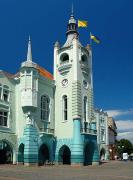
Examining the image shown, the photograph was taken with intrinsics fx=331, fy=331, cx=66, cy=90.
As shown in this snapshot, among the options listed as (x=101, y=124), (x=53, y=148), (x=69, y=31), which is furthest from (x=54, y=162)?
(x=101, y=124)

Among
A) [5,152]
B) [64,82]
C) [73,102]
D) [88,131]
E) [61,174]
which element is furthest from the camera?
[64,82]

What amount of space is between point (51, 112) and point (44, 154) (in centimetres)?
660

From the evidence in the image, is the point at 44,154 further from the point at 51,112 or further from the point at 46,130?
the point at 51,112

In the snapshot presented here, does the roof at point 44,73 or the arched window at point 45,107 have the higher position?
the roof at point 44,73

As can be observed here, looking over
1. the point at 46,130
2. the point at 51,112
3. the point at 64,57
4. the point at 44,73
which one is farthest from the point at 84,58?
the point at 46,130

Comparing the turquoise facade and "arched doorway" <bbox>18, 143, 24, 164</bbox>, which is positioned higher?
the turquoise facade

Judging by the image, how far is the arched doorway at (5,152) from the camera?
153ft

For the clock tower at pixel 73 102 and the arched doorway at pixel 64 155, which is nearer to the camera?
the clock tower at pixel 73 102

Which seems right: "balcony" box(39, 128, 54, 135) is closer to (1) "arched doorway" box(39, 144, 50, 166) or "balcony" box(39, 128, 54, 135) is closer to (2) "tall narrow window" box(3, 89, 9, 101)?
(1) "arched doorway" box(39, 144, 50, 166)

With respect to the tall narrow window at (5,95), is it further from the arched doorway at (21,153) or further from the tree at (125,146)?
the tree at (125,146)

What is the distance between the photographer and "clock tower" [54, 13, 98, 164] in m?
48.5

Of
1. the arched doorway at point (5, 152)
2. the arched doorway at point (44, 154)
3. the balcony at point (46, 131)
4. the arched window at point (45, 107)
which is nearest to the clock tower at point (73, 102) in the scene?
the balcony at point (46, 131)

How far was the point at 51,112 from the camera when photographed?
51.8 meters

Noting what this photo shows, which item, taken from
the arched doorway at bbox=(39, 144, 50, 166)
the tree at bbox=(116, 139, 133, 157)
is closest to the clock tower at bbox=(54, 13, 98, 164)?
the arched doorway at bbox=(39, 144, 50, 166)
